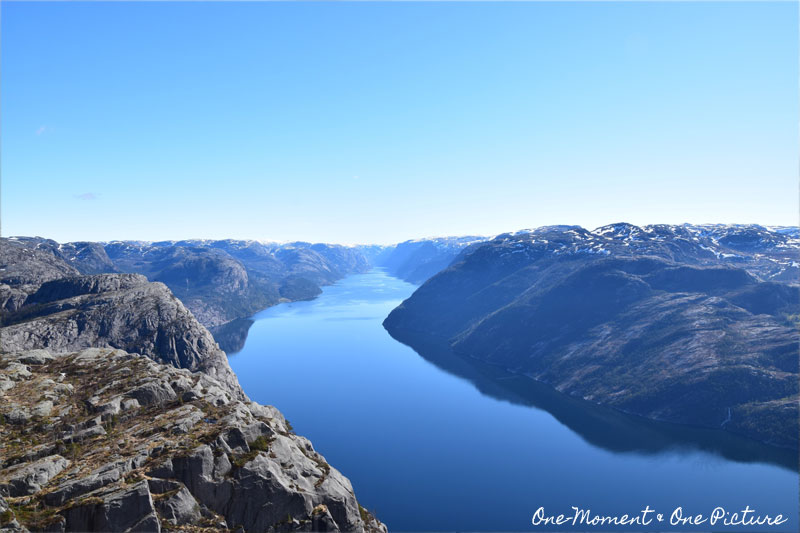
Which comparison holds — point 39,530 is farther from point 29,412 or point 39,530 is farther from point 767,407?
point 767,407

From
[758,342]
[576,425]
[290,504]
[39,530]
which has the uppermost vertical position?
[39,530]

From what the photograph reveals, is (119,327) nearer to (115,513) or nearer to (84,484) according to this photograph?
(84,484)

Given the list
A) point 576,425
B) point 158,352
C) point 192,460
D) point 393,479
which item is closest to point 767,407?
point 576,425

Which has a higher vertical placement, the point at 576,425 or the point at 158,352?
the point at 158,352

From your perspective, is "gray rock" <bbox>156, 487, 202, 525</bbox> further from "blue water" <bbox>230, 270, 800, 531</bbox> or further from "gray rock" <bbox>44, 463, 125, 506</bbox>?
"blue water" <bbox>230, 270, 800, 531</bbox>

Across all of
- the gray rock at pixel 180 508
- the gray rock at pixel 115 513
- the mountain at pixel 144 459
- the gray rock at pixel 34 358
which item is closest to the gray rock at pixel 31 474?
the mountain at pixel 144 459

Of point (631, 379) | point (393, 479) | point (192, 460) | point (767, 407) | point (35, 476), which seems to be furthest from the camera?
point (631, 379)

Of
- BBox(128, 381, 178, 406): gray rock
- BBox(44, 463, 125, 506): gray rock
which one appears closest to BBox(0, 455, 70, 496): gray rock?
BBox(44, 463, 125, 506): gray rock
